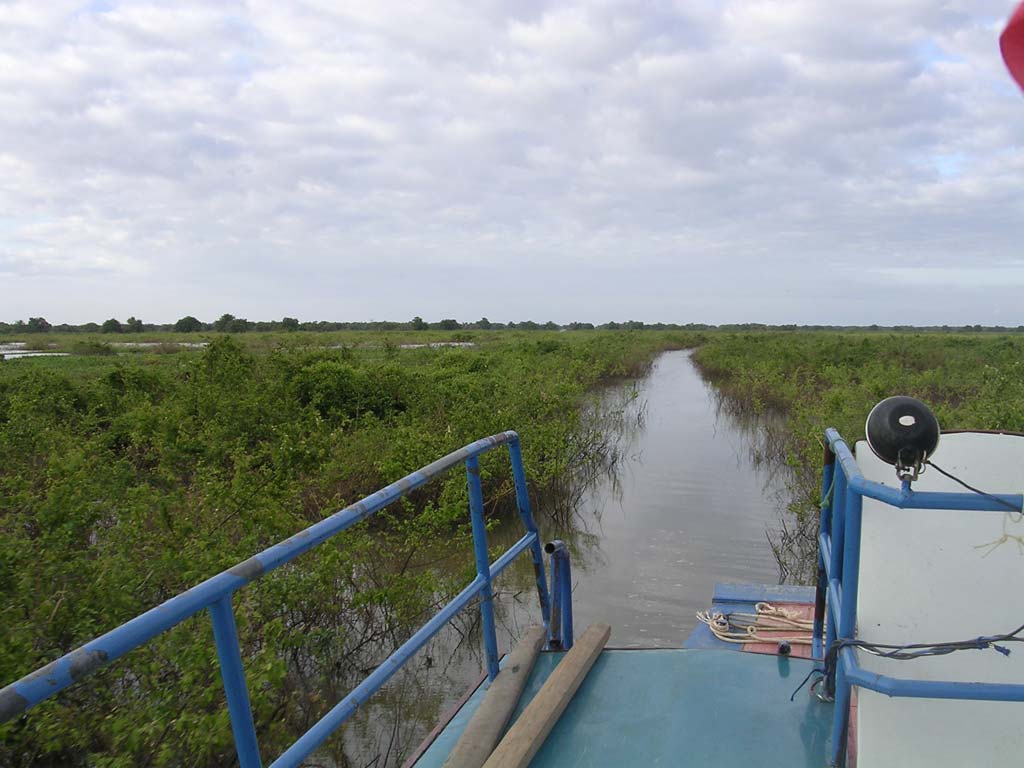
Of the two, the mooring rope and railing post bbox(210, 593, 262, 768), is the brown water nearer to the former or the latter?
the mooring rope

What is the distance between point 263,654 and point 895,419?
8.78 ft

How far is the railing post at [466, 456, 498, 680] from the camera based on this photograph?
104 inches

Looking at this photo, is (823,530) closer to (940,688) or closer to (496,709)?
(940,688)

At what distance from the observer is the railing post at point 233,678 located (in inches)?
59.0

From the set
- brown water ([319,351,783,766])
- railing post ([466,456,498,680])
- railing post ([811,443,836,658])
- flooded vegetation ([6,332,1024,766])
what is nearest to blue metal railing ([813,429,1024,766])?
railing post ([811,443,836,658])

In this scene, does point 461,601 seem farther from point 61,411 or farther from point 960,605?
point 61,411

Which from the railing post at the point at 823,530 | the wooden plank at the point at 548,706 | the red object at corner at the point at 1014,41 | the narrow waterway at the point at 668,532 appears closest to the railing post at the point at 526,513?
the wooden plank at the point at 548,706

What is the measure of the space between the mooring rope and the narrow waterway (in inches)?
57.6

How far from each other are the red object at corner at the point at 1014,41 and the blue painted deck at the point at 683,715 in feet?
6.68

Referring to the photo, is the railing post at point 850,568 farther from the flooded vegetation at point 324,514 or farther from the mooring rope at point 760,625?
the flooded vegetation at point 324,514

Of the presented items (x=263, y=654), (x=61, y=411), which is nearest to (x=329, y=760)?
(x=263, y=654)

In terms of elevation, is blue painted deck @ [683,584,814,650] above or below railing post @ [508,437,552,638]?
below

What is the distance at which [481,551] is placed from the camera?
2.72 metres

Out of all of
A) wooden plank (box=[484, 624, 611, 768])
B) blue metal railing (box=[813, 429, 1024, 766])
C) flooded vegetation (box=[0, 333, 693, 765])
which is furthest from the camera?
flooded vegetation (box=[0, 333, 693, 765])
